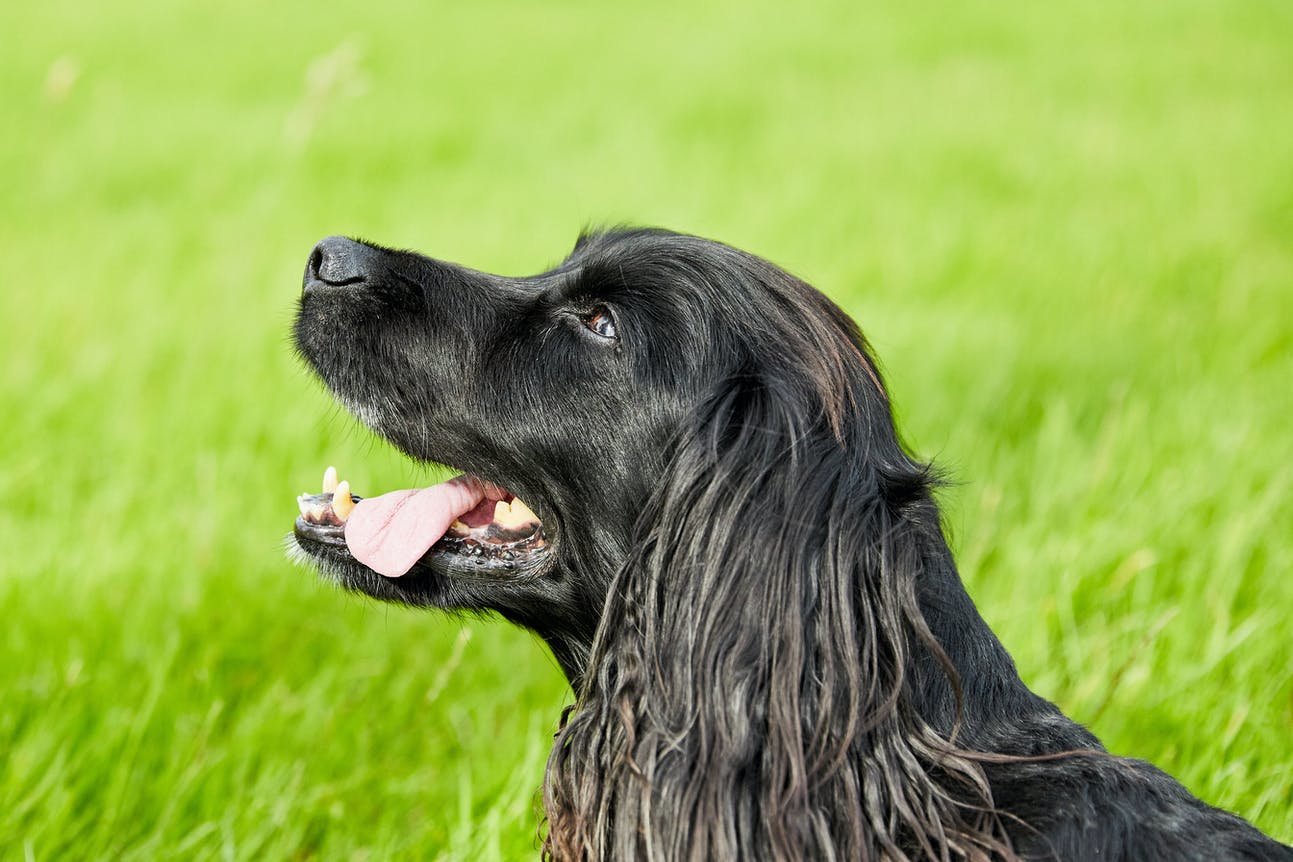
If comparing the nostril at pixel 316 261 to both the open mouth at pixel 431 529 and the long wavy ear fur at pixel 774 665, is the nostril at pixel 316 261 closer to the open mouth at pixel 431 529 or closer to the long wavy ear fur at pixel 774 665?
the open mouth at pixel 431 529

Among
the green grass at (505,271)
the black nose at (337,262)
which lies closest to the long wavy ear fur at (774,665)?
the green grass at (505,271)

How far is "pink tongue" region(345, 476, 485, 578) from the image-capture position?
102 inches

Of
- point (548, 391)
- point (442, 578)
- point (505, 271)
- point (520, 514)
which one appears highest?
point (505, 271)

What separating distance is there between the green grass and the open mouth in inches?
13.6

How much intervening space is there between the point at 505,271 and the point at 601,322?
395 centimetres

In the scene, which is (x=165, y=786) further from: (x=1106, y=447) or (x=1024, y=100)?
(x=1024, y=100)

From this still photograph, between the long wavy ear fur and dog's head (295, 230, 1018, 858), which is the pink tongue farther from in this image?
the long wavy ear fur

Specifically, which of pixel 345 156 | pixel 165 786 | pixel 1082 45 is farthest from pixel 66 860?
pixel 1082 45

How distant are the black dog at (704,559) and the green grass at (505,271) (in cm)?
45

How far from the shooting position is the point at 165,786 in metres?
2.76

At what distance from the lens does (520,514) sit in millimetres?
2676

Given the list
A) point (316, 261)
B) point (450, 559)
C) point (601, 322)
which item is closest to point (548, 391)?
point (601, 322)

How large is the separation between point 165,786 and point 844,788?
152 centimetres

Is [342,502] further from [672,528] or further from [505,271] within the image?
[505,271]
